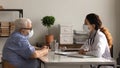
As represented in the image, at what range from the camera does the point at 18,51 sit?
10.2 ft

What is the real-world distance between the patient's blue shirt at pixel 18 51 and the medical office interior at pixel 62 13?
2.14m

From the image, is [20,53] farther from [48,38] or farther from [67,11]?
[67,11]

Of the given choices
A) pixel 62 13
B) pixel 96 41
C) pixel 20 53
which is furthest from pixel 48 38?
pixel 20 53

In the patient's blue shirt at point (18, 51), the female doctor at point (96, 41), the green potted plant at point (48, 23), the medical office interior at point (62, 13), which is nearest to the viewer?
the patient's blue shirt at point (18, 51)

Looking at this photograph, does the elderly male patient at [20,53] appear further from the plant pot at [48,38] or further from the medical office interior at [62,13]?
the medical office interior at [62,13]

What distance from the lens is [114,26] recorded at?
220 inches

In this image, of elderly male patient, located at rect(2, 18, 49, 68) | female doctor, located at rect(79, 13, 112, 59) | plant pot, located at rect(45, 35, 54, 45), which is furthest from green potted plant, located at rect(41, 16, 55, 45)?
elderly male patient, located at rect(2, 18, 49, 68)

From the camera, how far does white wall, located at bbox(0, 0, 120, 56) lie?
534 cm

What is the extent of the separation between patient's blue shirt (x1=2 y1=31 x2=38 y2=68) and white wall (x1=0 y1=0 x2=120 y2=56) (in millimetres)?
2210

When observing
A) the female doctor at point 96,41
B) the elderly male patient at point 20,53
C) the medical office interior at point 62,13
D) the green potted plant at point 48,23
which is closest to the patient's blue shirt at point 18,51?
the elderly male patient at point 20,53

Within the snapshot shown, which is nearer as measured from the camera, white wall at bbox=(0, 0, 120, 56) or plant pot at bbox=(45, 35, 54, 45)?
plant pot at bbox=(45, 35, 54, 45)

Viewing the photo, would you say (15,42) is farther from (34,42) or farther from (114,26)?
(114,26)

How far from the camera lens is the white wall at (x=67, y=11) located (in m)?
5.34

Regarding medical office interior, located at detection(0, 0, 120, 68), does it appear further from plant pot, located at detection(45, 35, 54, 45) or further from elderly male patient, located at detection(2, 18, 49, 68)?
elderly male patient, located at detection(2, 18, 49, 68)
